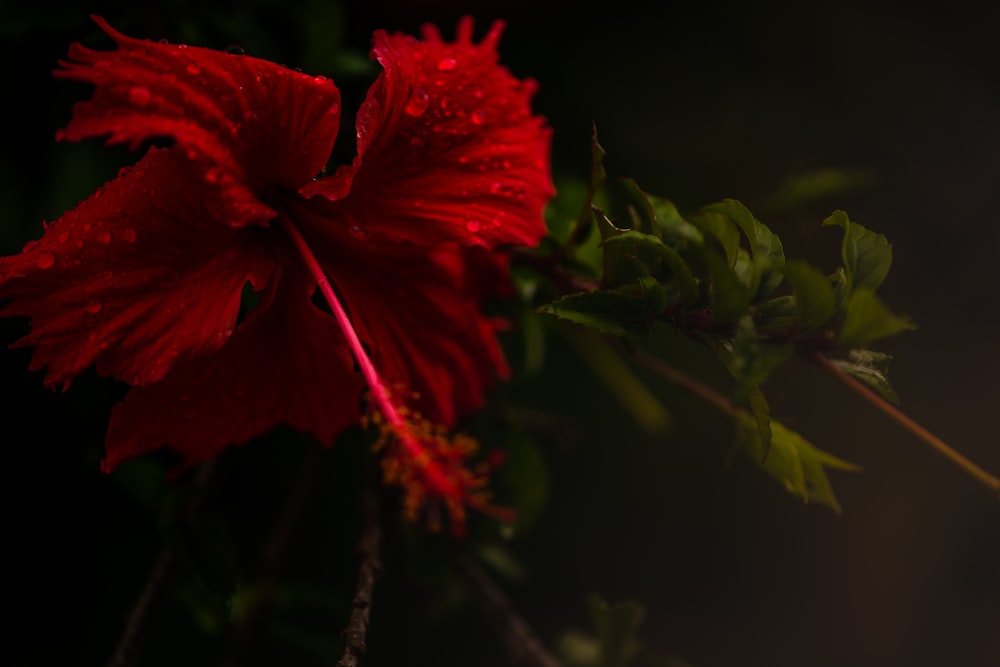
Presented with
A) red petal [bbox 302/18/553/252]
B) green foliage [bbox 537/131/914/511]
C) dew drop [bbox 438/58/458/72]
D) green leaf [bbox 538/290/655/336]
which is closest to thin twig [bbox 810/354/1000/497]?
green foliage [bbox 537/131/914/511]

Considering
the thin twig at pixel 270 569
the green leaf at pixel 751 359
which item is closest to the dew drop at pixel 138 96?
the green leaf at pixel 751 359

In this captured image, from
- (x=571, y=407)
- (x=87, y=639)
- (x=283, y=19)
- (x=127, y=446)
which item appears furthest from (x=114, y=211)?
(x=571, y=407)

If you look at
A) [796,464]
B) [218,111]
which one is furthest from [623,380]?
[218,111]

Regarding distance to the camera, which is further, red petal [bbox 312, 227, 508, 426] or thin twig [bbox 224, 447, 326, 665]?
thin twig [bbox 224, 447, 326, 665]

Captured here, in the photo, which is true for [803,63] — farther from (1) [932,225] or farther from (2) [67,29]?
(2) [67,29]

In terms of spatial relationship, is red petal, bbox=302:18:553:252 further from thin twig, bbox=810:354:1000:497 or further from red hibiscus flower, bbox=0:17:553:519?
thin twig, bbox=810:354:1000:497

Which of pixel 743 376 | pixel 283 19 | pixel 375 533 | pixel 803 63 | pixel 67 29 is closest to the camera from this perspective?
pixel 743 376
